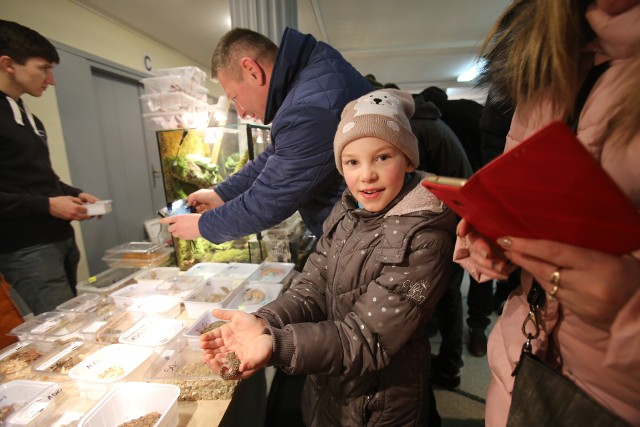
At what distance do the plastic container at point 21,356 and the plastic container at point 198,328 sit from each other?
1.84 feet

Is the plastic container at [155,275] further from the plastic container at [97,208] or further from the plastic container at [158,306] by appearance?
the plastic container at [97,208]

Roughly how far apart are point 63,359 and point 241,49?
1.71 meters

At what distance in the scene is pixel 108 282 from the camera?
186cm

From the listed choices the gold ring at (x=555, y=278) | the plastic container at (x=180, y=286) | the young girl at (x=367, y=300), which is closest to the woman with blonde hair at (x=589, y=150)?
the gold ring at (x=555, y=278)

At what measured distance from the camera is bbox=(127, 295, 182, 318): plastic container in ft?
4.83

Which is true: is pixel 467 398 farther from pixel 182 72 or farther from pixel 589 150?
pixel 182 72

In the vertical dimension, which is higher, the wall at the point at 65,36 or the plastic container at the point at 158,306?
the wall at the point at 65,36

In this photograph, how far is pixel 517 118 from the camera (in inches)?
26.5

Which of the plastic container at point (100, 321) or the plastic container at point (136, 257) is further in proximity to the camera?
the plastic container at point (136, 257)

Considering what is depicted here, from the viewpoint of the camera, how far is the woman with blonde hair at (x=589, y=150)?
0.44m

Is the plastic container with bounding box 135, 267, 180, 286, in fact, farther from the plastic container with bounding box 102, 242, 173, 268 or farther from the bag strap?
the bag strap

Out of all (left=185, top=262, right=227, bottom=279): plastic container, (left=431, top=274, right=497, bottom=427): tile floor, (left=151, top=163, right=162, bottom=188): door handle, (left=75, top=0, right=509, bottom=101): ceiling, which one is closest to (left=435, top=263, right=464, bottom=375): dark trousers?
(left=431, top=274, right=497, bottom=427): tile floor

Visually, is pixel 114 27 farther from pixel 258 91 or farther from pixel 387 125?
pixel 387 125

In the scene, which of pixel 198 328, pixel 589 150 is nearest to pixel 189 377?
pixel 198 328
